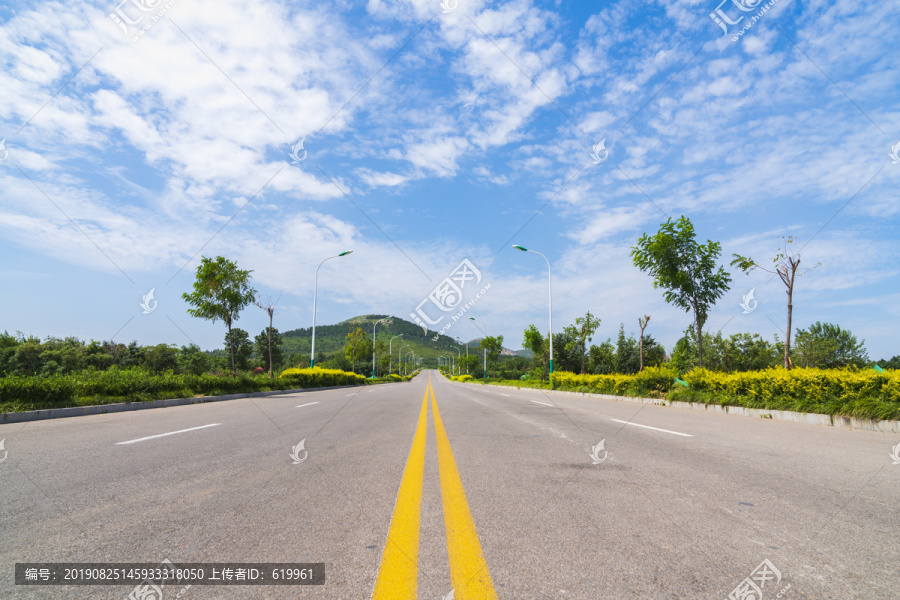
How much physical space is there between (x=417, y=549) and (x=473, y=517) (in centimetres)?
65

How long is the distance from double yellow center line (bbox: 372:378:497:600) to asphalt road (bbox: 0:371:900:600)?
0.01 metres

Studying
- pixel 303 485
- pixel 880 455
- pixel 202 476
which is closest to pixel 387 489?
pixel 303 485

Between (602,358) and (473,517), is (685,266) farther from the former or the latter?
(602,358)

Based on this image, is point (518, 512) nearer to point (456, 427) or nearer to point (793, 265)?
point (456, 427)

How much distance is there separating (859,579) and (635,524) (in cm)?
109

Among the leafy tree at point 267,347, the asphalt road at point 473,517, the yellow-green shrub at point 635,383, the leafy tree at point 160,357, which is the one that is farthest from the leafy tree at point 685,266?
the leafy tree at point 267,347

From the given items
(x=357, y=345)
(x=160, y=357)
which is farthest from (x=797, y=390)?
(x=357, y=345)

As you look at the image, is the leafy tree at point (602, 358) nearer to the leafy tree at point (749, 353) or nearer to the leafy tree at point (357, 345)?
the leafy tree at point (749, 353)

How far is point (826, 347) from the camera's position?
60.7 meters

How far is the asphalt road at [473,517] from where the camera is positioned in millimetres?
2148

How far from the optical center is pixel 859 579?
217 cm

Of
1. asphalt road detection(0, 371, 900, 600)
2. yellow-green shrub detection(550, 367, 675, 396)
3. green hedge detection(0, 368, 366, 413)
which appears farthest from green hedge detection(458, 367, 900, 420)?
green hedge detection(0, 368, 366, 413)

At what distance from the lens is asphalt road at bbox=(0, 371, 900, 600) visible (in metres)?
2.15

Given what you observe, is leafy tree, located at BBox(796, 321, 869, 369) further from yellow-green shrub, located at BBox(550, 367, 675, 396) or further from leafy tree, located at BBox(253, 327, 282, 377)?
leafy tree, located at BBox(253, 327, 282, 377)
